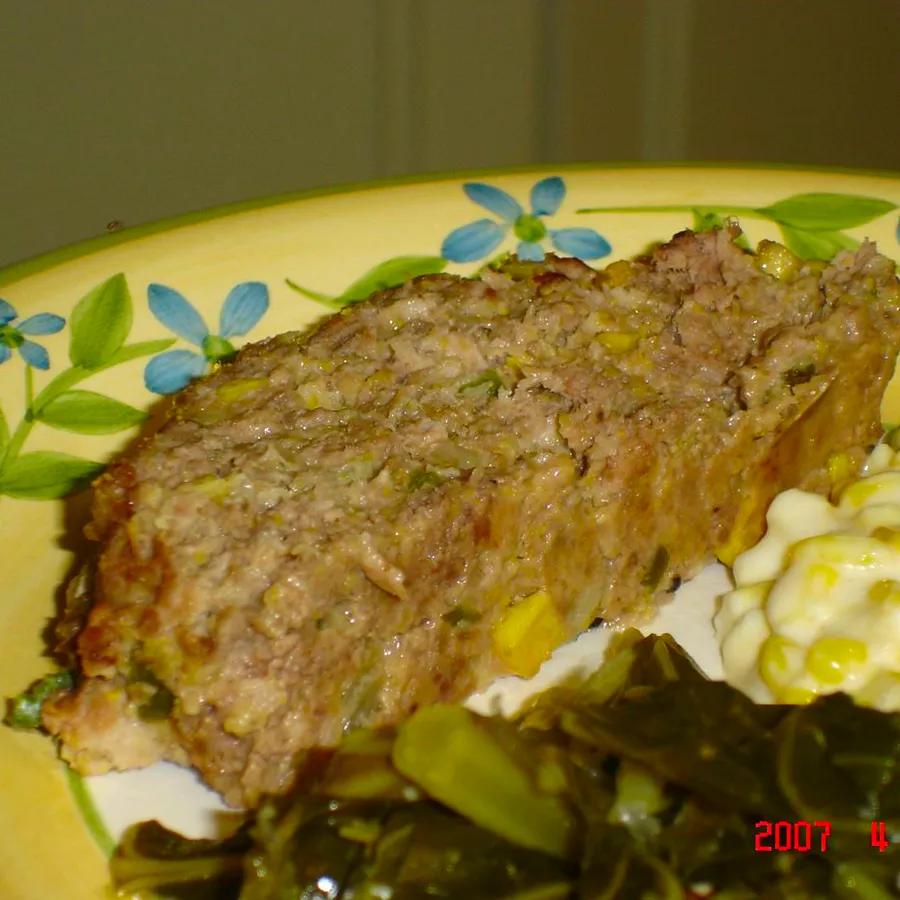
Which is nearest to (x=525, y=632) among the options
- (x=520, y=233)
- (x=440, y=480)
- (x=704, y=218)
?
(x=440, y=480)

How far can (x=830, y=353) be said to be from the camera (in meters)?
3.72

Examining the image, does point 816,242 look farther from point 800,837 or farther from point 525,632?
point 800,837

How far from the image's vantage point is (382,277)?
4723mm

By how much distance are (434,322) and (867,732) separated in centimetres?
166

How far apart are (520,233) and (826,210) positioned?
4.00 feet

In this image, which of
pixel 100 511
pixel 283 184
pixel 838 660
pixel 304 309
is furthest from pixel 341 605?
pixel 283 184

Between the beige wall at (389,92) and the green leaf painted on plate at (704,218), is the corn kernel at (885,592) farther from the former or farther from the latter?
the beige wall at (389,92)

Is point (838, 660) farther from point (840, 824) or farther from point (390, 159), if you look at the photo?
point (390, 159)

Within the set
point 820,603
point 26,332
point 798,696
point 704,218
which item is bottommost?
point 798,696

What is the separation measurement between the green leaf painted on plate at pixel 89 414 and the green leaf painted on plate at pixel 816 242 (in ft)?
8.35

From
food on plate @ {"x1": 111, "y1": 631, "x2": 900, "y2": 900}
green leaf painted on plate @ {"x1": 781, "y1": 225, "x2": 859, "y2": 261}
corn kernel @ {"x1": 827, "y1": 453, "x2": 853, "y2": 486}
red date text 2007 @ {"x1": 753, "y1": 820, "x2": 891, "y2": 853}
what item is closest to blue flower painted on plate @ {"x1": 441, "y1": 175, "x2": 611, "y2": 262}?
green leaf painted on plate @ {"x1": 781, "y1": 225, "x2": 859, "y2": 261}

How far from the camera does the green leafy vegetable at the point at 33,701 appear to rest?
3.19m

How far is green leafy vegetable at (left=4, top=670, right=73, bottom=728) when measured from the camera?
3.19 metres

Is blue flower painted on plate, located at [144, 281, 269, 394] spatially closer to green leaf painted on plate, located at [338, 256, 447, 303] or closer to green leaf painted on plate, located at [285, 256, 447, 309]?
green leaf painted on plate, located at [285, 256, 447, 309]
